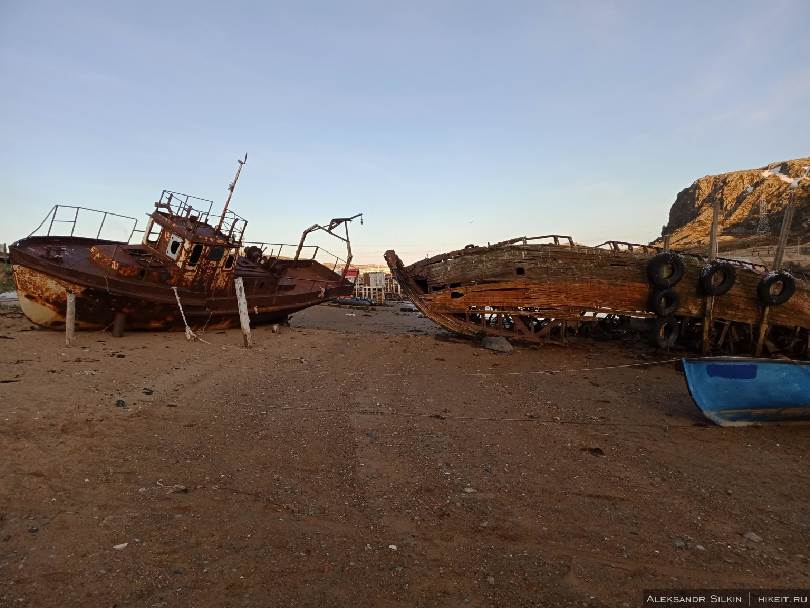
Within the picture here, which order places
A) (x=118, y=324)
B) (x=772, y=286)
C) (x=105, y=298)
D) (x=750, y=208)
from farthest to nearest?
(x=750, y=208) < (x=772, y=286) < (x=118, y=324) < (x=105, y=298)

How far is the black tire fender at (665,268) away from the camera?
14.3 metres

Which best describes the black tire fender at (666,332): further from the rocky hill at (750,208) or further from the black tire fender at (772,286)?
the rocky hill at (750,208)

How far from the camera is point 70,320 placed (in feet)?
37.0

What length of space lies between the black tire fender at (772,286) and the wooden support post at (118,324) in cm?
1888

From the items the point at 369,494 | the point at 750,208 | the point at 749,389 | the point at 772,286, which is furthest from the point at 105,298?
the point at 750,208

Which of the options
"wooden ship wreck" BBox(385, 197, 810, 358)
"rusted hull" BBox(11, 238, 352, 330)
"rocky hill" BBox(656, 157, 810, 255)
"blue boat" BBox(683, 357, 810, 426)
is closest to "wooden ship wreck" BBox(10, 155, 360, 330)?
"rusted hull" BBox(11, 238, 352, 330)

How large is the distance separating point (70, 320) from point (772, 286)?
19.8m

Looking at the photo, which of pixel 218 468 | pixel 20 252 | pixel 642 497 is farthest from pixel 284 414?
pixel 20 252

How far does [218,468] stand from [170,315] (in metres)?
9.91

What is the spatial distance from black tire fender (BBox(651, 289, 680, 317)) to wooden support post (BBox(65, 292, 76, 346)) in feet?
52.8

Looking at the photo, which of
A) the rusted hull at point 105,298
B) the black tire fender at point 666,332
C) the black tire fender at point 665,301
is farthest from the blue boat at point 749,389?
the rusted hull at point 105,298

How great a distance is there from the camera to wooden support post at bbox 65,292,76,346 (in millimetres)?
11094

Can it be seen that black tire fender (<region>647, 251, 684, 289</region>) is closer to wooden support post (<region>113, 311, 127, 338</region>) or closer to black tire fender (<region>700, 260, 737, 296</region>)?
black tire fender (<region>700, 260, 737, 296</region>)

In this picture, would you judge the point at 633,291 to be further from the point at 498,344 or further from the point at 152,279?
the point at 152,279
